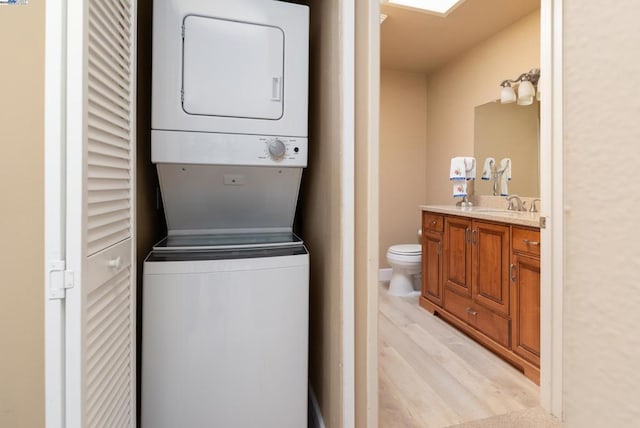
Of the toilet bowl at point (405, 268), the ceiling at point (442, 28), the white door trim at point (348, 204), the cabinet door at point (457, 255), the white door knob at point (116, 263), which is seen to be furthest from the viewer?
the toilet bowl at point (405, 268)

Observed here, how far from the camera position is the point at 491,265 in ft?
7.39

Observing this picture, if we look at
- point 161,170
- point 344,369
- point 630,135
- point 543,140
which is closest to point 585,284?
point 630,135

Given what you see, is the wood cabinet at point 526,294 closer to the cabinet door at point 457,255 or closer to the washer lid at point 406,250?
the cabinet door at point 457,255

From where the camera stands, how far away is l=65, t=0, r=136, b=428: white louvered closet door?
74 cm

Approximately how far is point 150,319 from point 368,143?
1.09m

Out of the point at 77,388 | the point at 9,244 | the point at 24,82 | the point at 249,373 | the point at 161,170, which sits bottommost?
the point at 249,373

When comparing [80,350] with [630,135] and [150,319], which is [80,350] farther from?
[630,135]

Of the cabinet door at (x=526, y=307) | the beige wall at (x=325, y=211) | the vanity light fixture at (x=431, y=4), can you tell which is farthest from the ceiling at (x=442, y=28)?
the cabinet door at (x=526, y=307)

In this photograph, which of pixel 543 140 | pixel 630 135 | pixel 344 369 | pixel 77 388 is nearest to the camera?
Answer: pixel 630 135

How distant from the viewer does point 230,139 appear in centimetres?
138

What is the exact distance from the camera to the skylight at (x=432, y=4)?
8.25ft

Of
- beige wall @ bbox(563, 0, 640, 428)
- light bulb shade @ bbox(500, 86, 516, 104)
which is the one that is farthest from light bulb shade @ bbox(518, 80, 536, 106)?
beige wall @ bbox(563, 0, 640, 428)

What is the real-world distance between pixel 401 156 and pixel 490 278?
2227mm

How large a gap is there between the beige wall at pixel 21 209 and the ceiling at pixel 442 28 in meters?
2.56
